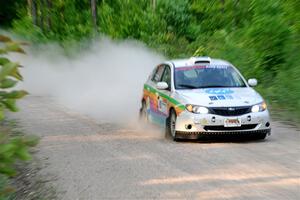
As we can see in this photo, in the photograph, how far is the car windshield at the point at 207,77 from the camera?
42.8 ft

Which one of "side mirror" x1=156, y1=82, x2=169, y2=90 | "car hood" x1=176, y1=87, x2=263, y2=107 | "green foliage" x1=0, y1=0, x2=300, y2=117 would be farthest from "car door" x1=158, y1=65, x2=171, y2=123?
"green foliage" x1=0, y1=0, x2=300, y2=117

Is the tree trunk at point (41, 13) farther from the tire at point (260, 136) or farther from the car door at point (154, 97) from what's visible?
the tire at point (260, 136)

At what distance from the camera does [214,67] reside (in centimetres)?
1357

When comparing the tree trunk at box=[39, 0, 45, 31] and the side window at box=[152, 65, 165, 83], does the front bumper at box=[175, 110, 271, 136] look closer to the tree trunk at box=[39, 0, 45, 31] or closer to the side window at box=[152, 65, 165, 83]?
the side window at box=[152, 65, 165, 83]

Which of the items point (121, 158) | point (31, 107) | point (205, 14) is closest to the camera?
point (121, 158)

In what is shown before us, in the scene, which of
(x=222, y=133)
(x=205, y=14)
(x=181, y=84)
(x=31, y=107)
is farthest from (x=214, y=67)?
(x=205, y=14)

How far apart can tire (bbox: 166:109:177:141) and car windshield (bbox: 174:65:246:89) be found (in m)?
0.67

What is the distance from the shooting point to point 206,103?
11914mm

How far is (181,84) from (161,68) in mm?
1634

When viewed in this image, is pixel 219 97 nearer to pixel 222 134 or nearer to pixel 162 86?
pixel 222 134

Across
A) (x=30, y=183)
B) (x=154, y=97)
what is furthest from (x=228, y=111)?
(x=30, y=183)

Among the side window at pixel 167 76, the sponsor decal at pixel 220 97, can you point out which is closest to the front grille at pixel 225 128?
the sponsor decal at pixel 220 97

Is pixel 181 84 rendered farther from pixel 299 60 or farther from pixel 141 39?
pixel 141 39

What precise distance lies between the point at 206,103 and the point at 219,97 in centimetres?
32
